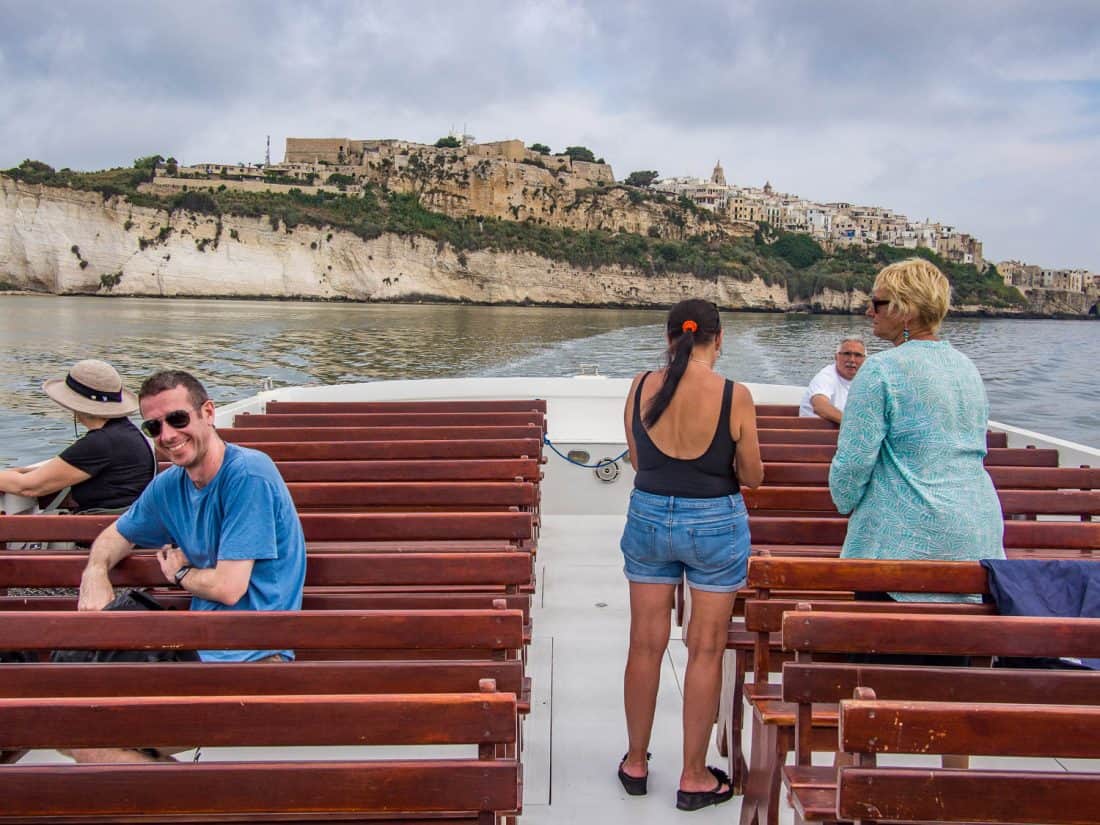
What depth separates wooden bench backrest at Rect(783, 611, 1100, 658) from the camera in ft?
6.23

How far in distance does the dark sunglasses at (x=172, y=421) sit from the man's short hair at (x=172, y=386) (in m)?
0.06

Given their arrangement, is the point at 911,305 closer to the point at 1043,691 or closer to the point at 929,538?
the point at 929,538

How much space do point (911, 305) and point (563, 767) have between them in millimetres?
1673

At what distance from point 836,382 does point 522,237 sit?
93.3 m

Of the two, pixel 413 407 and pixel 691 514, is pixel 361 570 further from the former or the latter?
pixel 413 407

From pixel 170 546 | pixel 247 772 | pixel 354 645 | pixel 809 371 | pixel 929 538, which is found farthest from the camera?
pixel 809 371

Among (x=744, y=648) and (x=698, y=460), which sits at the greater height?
(x=698, y=460)

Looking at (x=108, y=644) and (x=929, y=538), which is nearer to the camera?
(x=108, y=644)

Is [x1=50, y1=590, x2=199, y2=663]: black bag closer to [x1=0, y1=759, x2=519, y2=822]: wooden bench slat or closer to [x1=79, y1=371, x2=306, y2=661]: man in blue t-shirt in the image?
[x1=79, y1=371, x2=306, y2=661]: man in blue t-shirt

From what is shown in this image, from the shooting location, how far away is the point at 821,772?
1951 mm

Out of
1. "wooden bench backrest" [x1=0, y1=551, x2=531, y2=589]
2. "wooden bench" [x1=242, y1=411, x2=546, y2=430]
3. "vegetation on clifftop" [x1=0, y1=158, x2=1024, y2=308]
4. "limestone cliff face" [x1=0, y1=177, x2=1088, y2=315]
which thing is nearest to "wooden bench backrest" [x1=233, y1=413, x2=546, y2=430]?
"wooden bench" [x1=242, y1=411, x2=546, y2=430]

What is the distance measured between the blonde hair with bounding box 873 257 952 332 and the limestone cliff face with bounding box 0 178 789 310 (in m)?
84.6

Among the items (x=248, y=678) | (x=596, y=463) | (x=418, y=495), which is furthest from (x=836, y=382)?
(x=248, y=678)

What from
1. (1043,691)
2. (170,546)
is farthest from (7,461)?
(1043,691)
